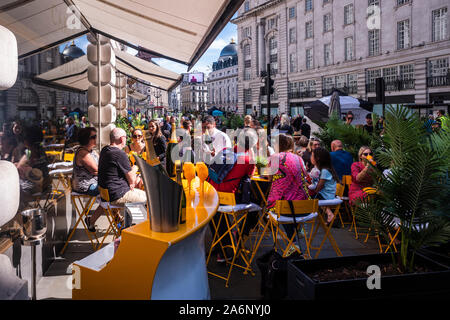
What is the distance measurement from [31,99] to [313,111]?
1089 cm

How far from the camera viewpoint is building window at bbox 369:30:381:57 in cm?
3659

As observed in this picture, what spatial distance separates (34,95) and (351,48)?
39.4 m

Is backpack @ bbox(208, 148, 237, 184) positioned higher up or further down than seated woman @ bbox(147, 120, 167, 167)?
further down

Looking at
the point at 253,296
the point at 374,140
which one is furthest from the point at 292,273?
the point at 374,140

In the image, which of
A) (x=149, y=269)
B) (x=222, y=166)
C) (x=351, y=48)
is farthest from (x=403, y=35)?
(x=149, y=269)

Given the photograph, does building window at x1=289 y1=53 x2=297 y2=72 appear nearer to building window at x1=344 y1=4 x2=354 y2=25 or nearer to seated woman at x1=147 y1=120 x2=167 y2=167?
building window at x1=344 y1=4 x2=354 y2=25

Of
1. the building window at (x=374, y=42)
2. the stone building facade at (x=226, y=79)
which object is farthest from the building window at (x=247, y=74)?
the stone building facade at (x=226, y=79)

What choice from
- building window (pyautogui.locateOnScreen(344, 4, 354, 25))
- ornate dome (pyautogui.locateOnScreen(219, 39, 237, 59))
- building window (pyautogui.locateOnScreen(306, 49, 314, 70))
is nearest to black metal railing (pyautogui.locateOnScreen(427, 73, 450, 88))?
building window (pyautogui.locateOnScreen(344, 4, 354, 25))

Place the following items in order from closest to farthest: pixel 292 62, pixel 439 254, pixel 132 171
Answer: pixel 439 254
pixel 132 171
pixel 292 62

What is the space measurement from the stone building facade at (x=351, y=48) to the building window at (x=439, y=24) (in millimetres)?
70

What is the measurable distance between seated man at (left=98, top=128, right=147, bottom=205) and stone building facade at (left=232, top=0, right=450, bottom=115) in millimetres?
18399

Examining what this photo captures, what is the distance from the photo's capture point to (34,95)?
4793 mm

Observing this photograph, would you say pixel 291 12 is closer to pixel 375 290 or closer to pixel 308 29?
pixel 308 29
